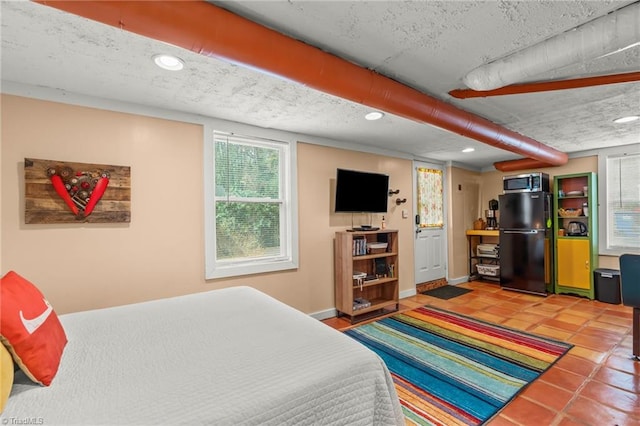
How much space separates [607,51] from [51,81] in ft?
11.2

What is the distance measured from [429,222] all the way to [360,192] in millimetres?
1983

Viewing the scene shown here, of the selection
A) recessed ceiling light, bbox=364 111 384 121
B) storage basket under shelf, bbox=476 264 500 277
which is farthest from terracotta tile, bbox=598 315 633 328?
recessed ceiling light, bbox=364 111 384 121

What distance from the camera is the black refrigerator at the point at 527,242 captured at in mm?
4559

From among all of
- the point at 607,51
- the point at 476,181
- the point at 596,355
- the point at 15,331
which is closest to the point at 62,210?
the point at 15,331

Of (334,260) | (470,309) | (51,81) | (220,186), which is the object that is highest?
(51,81)

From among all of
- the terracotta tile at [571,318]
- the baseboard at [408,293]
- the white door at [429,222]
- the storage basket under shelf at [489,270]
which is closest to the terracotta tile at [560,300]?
the terracotta tile at [571,318]

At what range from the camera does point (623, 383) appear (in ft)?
7.06

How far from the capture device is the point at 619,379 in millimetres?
2203

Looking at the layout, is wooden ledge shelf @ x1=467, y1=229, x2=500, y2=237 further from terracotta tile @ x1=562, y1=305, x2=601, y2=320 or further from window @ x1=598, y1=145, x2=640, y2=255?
terracotta tile @ x1=562, y1=305, x2=601, y2=320

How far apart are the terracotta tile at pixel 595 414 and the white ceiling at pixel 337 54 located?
7.15ft

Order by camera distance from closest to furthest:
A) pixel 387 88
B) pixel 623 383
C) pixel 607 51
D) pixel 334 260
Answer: pixel 607 51
pixel 387 88
pixel 623 383
pixel 334 260

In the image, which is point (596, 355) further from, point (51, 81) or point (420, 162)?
point (51, 81)

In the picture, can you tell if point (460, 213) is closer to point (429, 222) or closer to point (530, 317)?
point (429, 222)

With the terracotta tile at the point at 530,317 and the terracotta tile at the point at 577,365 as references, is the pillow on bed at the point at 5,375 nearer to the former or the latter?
the terracotta tile at the point at 577,365
